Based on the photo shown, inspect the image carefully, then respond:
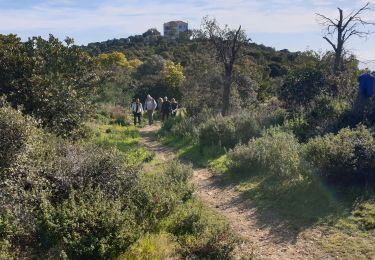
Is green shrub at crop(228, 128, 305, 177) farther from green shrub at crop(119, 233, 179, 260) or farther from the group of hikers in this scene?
the group of hikers

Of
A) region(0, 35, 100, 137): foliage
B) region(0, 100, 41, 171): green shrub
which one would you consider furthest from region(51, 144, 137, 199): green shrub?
region(0, 35, 100, 137): foliage

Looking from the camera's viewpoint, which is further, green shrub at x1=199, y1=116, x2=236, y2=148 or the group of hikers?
the group of hikers

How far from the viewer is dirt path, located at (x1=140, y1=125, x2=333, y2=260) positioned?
6398 millimetres

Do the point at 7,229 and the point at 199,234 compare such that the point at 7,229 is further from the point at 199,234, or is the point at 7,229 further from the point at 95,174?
the point at 199,234

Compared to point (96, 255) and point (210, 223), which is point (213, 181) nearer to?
point (210, 223)

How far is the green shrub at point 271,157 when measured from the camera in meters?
9.17

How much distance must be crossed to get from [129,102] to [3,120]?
20018mm

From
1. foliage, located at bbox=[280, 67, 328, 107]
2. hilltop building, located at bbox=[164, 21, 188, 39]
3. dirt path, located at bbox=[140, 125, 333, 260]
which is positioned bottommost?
dirt path, located at bbox=[140, 125, 333, 260]

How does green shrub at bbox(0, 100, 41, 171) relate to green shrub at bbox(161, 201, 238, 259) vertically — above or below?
above

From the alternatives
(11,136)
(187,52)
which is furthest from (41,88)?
(187,52)

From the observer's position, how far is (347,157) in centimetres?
838

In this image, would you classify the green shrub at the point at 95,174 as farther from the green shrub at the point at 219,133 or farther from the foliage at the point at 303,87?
the foliage at the point at 303,87

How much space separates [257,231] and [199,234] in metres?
1.23

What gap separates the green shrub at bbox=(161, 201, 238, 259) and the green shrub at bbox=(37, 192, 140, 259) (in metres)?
0.86
